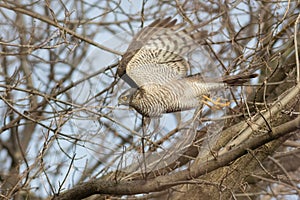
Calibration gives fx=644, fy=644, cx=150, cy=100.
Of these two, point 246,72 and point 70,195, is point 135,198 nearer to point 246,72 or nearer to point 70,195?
point 70,195

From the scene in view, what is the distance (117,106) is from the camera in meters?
3.90

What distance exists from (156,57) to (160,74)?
0.11 m

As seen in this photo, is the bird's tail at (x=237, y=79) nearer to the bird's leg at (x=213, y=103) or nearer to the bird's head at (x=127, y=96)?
the bird's leg at (x=213, y=103)

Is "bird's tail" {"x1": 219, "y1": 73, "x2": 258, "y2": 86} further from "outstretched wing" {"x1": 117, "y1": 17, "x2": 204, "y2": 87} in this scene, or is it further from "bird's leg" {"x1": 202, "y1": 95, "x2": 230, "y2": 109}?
"outstretched wing" {"x1": 117, "y1": 17, "x2": 204, "y2": 87}

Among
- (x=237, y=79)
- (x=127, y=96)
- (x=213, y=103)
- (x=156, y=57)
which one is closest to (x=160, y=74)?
(x=156, y=57)

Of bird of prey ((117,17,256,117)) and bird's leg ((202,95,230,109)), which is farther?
bird's leg ((202,95,230,109))

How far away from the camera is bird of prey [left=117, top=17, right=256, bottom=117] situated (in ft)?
12.1

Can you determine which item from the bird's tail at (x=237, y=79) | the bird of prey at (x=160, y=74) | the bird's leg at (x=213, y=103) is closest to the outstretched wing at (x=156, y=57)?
the bird of prey at (x=160, y=74)

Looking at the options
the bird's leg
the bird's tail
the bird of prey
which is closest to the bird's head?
the bird of prey

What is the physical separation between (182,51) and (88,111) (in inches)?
28.1

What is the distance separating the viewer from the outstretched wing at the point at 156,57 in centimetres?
373

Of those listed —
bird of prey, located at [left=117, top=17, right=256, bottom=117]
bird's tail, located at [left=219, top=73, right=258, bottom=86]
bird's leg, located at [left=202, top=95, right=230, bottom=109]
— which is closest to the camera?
bird of prey, located at [left=117, top=17, right=256, bottom=117]

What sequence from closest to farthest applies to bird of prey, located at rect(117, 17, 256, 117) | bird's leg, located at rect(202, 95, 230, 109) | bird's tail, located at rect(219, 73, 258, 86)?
1. bird of prey, located at rect(117, 17, 256, 117)
2. bird's leg, located at rect(202, 95, 230, 109)
3. bird's tail, located at rect(219, 73, 258, 86)

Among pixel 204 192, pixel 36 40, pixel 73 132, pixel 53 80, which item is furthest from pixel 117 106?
pixel 53 80
